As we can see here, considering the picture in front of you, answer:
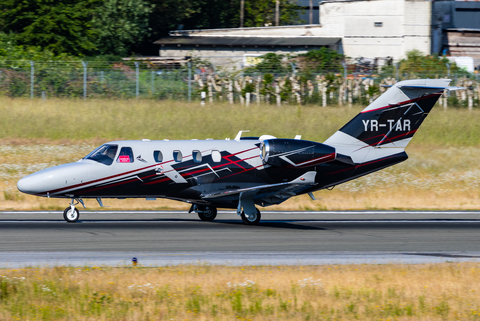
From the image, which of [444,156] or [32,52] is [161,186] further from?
[32,52]

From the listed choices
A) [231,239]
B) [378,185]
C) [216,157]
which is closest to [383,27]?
[378,185]

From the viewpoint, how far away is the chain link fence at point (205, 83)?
37.0 meters

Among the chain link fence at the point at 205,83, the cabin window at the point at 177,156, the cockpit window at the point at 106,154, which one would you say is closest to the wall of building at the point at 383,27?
the chain link fence at the point at 205,83

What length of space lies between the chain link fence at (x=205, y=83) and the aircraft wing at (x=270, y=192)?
65.3 ft

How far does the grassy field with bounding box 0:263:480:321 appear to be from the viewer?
9641 millimetres

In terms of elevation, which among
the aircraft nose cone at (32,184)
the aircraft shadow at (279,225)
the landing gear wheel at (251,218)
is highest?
the aircraft nose cone at (32,184)

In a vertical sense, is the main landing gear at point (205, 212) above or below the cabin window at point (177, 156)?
below

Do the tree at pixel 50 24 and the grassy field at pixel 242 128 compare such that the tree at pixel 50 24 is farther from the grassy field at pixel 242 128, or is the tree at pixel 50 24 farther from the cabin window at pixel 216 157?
the cabin window at pixel 216 157

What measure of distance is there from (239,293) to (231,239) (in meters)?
6.15

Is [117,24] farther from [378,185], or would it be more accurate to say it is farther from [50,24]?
[378,185]

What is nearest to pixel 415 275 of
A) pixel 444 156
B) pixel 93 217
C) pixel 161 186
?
pixel 161 186

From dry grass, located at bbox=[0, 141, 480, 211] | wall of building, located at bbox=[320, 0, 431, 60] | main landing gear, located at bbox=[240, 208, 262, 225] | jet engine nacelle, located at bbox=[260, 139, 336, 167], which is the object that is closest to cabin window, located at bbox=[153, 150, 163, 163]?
main landing gear, located at bbox=[240, 208, 262, 225]

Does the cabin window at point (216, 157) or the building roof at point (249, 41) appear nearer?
the cabin window at point (216, 157)

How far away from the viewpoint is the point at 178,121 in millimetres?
35844
